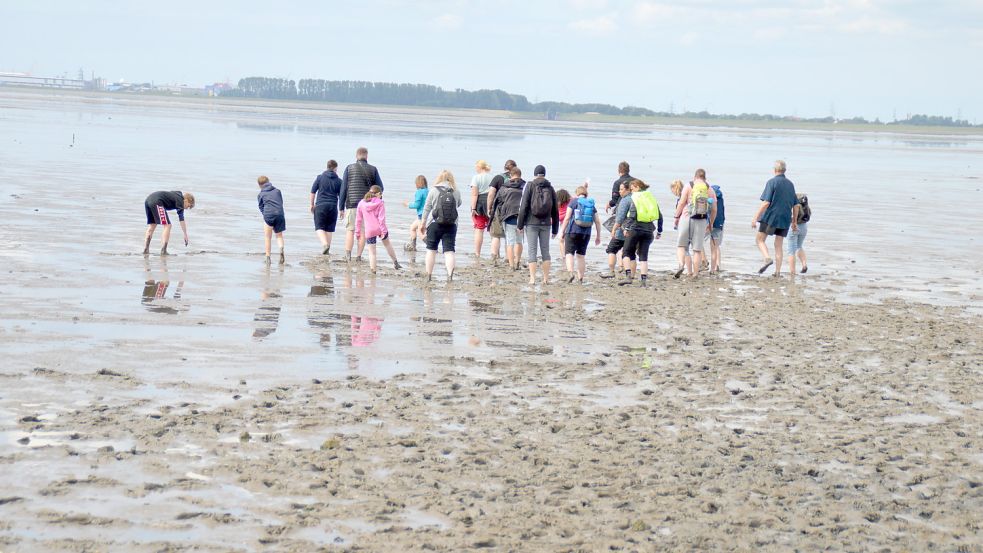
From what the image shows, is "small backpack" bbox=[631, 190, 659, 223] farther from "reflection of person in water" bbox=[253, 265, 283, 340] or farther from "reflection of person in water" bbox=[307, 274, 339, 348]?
"reflection of person in water" bbox=[253, 265, 283, 340]

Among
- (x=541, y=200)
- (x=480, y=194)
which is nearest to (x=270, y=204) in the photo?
(x=480, y=194)

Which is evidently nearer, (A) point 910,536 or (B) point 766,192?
(A) point 910,536

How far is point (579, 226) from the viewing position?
54.7 ft

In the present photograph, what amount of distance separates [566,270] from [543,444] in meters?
9.86

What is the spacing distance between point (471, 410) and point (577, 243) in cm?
782

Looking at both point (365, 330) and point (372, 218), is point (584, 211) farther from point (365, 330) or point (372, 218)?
point (365, 330)

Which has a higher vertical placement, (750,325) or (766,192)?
(766,192)

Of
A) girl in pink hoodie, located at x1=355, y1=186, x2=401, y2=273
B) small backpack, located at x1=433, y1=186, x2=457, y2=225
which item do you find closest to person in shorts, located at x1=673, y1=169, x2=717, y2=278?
small backpack, located at x1=433, y1=186, x2=457, y2=225

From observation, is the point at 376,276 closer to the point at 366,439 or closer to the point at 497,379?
the point at 497,379

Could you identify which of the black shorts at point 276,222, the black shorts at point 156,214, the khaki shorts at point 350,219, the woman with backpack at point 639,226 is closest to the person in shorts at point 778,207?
the woman with backpack at point 639,226

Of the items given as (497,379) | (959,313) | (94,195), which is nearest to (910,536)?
(497,379)

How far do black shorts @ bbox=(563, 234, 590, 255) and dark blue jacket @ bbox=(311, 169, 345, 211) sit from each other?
409cm

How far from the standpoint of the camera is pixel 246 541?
631cm

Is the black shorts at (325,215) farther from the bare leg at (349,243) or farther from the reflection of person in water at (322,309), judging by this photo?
the reflection of person in water at (322,309)
